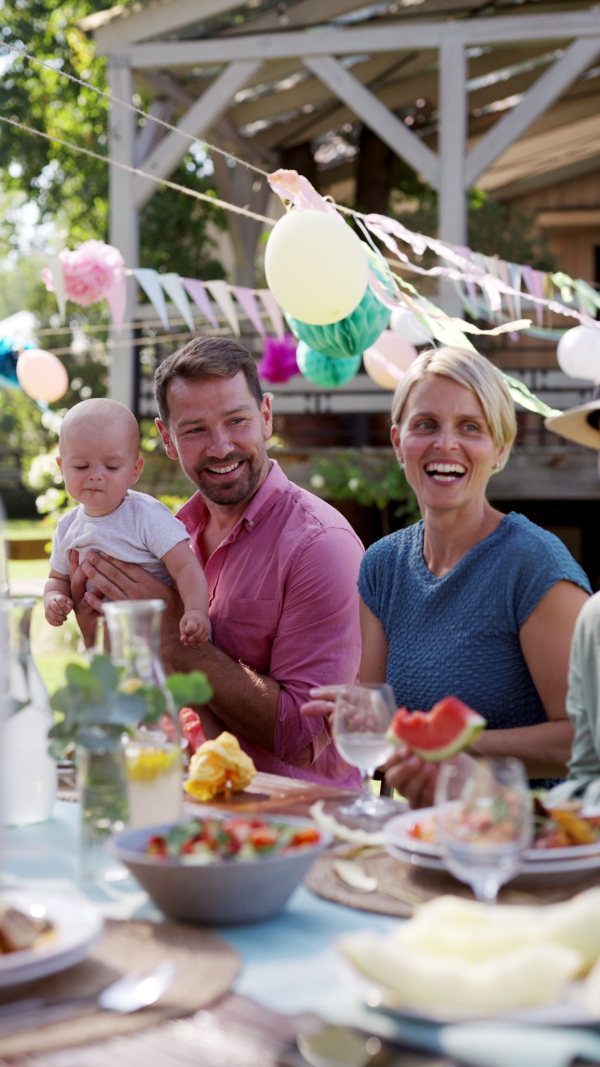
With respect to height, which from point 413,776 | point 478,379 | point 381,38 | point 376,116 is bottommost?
point 413,776

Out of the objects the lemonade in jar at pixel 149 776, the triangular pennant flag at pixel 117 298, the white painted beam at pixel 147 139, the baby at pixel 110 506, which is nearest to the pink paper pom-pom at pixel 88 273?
the triangular pennant flag at pixel 117 298

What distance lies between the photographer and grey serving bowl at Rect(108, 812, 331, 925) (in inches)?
53.6

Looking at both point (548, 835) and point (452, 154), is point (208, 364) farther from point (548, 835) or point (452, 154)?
point (452, 154)

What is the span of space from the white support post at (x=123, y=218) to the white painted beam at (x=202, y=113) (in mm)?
378

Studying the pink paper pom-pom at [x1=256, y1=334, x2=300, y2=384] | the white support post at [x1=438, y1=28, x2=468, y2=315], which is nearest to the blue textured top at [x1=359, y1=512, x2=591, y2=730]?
the pink paper pom-pom at [x1=256, y1=334, x2=300, y2=384]

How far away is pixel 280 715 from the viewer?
2986 millimetres

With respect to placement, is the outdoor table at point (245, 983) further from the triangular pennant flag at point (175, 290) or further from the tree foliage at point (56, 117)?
the tree foliage at point (56, 117)

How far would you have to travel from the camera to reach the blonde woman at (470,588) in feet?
8.47

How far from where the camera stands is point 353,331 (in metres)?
4.12

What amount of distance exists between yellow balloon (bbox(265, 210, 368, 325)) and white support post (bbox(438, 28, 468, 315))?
14.2 feet

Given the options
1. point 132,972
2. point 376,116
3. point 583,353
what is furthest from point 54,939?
point 376,116

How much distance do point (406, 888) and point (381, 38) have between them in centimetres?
758

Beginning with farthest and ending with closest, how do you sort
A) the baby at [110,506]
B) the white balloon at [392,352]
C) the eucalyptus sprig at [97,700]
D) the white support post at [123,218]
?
the white support post at [123,218]
the white balloon at [392,352]
the baby at [110,506]
the eucalyptus sprig at [97,700]

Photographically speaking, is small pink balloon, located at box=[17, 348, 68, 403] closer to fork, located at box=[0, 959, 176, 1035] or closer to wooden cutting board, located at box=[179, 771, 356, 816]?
wooden cutting board, located at box=[179, 771, 356, 816]
